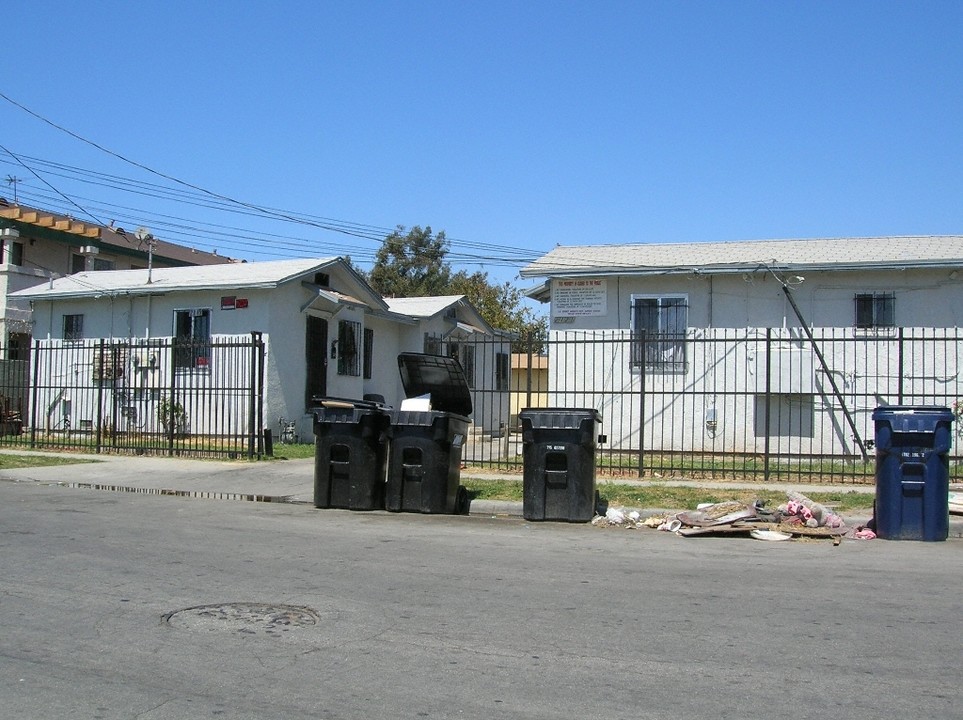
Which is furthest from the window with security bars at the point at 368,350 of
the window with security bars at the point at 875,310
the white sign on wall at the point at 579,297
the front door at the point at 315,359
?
the window with security bars at the point at 875,310

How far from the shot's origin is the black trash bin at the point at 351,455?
11.6 metres

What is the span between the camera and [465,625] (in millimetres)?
5891

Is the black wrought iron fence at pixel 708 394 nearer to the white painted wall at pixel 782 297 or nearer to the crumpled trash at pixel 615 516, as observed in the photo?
the white painted wall at pixel 782 297

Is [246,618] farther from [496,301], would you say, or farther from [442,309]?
[496,301]

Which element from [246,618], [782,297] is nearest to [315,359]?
[782,297]

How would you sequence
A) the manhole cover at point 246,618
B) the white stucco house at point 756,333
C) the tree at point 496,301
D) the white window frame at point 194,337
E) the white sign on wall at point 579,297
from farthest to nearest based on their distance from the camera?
the tree at point 496,301 < the white window frame at point 194,337 < the white sign on wall at point 579,297 < the white stucco house at point 756,333 < the manhole cover at point 246,618

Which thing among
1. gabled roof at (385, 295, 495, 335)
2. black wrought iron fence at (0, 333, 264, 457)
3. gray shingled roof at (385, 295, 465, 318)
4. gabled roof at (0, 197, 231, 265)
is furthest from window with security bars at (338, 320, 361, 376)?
gabled roof at (0, 197, 231, 265)

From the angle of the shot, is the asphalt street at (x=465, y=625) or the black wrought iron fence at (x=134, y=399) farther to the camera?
the black wrought iron fence at (x=134, y=399)

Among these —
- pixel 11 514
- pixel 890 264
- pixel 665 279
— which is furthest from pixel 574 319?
pixel 11 514

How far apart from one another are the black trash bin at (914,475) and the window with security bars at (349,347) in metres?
15.4

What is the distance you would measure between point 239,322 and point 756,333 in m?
11.1

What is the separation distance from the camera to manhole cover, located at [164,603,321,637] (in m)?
5.71

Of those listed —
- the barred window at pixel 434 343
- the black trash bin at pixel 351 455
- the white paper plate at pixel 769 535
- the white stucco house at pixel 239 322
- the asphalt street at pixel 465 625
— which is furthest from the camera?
the white stucco house at pixel 239 322

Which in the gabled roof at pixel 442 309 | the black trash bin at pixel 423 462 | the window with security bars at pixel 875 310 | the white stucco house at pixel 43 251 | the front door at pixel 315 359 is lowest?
the black trash bin at pixel 423 462
